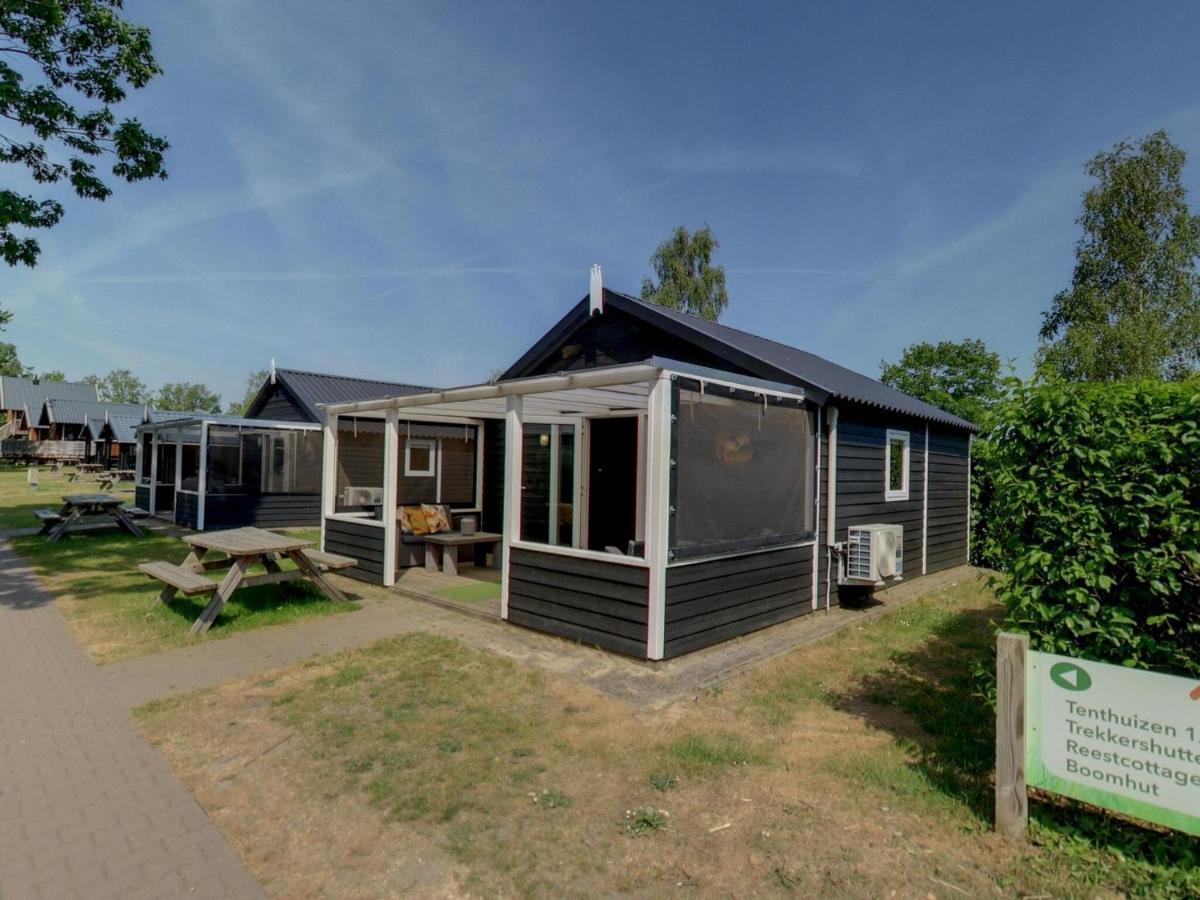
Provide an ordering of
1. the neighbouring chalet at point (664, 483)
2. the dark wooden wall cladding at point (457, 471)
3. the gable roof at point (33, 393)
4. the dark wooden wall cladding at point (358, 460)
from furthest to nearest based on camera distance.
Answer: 1. the gable roof at point (33, 393)
2. the dark wooden wall cladding at point (358, 460)
3. the dark wooden wall cladding at point (457, 471)
4. the neighbouring chalet at point (664, 483)

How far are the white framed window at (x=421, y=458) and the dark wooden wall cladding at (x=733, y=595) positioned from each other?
269 inches

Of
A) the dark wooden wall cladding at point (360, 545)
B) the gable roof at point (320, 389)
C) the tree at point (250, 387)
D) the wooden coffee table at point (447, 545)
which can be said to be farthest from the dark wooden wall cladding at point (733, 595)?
the tree at point (250, 387)

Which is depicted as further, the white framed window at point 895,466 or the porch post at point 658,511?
the white framed window at point 895,466

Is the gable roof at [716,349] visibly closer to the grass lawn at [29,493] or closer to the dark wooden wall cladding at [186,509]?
the dark wooden wall cladding at [186,509]

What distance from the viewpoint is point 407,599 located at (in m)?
7.64

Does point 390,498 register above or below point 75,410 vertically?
below

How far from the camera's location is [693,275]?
29438mm

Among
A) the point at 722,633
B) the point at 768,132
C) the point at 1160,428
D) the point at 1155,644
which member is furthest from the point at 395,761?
the point at 768,132

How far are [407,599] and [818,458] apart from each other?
5.24 m

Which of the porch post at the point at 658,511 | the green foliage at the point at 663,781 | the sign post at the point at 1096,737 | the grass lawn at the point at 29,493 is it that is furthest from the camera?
the grass lawn at the point at 29,493

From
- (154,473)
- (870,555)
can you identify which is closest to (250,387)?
(154,473)

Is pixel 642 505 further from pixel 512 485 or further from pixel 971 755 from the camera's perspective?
pixel 971 755

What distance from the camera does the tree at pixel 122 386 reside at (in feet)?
273

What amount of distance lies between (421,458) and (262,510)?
19.3 feet
